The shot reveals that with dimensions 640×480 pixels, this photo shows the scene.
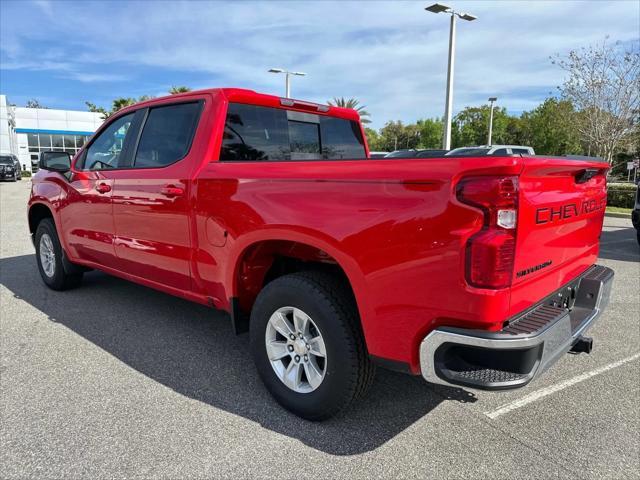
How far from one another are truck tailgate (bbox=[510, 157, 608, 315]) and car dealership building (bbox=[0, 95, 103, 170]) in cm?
4961

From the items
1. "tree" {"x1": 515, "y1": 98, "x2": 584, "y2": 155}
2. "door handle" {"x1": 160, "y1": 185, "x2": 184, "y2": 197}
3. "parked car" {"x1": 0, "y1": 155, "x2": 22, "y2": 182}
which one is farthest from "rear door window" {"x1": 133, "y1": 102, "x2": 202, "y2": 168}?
"parked car" {"x1": 0, "y1": 155, "x2": 22, "y2": 182}

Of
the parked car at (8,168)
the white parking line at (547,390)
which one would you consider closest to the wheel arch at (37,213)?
the white parking line at (547,390)

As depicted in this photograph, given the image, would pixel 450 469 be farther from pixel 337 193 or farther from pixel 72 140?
pixel 72 140

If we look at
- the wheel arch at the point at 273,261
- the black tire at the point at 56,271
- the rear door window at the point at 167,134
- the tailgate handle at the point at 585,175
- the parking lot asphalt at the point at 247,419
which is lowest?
the parking lot asphalt at the point at 247,419

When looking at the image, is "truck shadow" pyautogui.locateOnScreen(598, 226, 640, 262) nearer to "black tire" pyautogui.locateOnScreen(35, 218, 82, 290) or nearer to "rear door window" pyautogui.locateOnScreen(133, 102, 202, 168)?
"rear door window" pyautogui.locateOnScreen(133, 102, 202, 168)

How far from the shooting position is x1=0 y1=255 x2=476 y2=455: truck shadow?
9.22 ft

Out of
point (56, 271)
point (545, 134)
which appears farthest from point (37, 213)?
point (545, 134)

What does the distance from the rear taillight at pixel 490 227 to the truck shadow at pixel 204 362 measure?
47.8 inches

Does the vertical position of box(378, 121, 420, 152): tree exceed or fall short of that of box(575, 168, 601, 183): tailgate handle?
it exceeds it

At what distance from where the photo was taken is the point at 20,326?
4402 millimetres

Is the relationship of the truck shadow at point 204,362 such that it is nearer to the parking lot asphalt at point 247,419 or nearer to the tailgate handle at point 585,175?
the parking lot asphalt at point 247,419

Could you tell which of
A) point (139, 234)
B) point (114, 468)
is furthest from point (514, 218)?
point (139, 234)

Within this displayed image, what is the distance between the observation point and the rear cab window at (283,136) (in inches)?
140

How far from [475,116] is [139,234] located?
72248 mm
